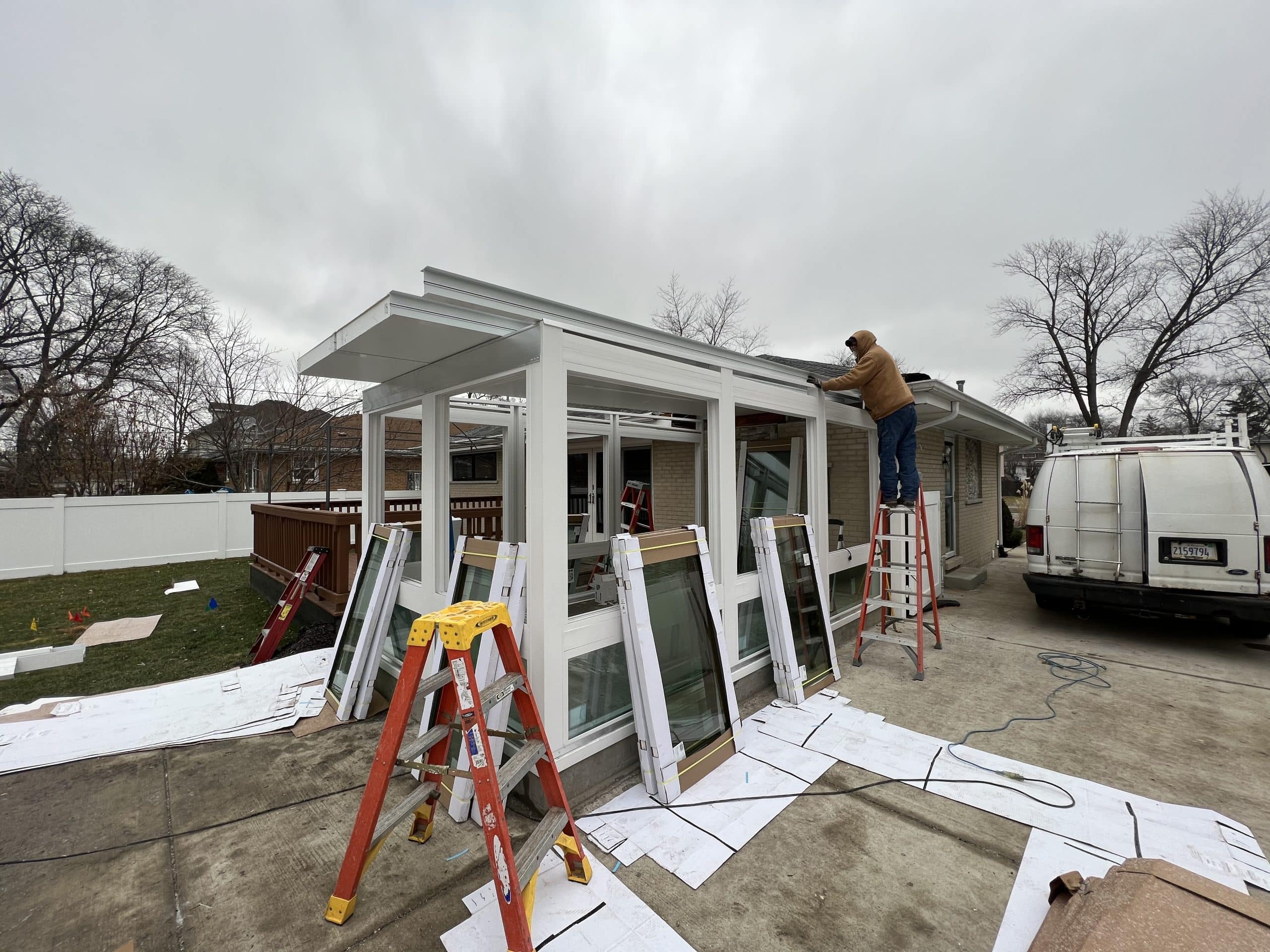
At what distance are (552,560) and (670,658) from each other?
3.32 ft

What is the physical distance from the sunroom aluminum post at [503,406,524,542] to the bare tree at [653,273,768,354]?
18031 millimetres

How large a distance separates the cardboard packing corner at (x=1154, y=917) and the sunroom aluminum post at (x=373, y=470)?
15.2 feet

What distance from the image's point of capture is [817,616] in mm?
4285

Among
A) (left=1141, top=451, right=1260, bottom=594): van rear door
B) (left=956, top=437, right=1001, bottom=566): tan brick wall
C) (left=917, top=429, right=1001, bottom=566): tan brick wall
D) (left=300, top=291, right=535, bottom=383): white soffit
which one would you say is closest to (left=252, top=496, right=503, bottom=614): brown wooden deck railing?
(left=300, top=291, right=535, bottom=383): white soffit

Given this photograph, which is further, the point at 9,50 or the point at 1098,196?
the point at 1098,196

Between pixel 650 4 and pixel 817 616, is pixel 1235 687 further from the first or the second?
pixel 650 4

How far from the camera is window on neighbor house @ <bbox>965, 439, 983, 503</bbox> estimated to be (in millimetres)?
9359

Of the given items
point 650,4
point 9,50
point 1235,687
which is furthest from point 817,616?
point 9,50

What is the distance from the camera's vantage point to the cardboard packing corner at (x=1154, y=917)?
1.37 m

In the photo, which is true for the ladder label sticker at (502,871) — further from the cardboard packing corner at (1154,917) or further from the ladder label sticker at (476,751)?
the cardboard packing corner at (1154,917)

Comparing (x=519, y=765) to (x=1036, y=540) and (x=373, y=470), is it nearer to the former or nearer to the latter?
(x=373, y=470)

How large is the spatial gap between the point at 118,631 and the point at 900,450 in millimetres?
8761

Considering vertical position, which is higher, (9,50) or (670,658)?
(9,50)

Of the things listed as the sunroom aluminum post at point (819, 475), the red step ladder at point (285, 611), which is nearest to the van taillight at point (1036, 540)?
the sunroom aluminum post at point (819, 475)
